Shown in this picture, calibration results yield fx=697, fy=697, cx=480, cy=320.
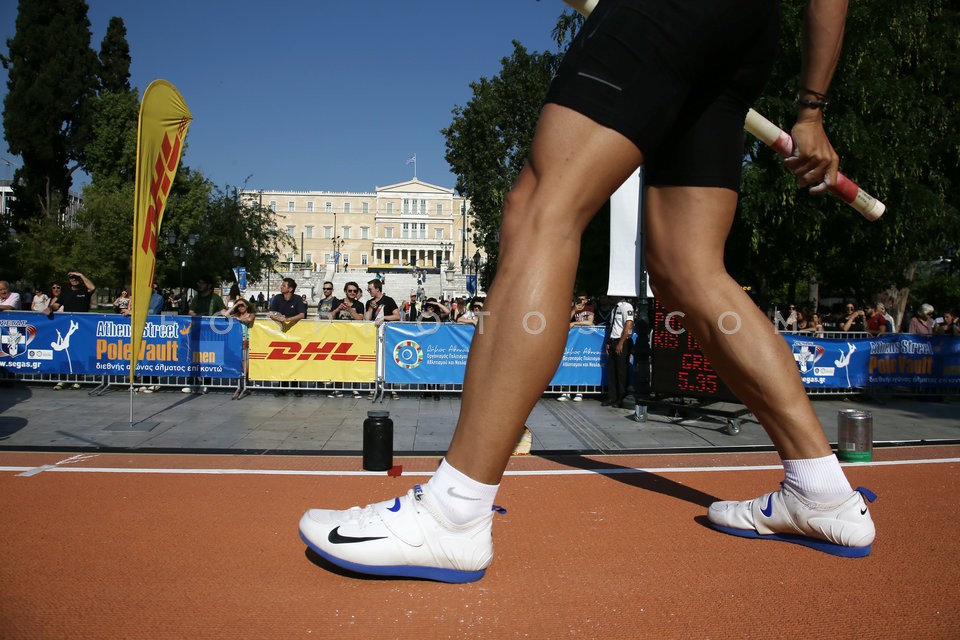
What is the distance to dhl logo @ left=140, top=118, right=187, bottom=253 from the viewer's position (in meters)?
7.14

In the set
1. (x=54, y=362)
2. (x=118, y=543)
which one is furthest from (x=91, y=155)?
(x=118, y=543)

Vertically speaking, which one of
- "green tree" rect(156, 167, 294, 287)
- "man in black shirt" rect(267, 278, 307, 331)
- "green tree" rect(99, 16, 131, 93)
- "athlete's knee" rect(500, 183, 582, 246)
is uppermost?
"green tree" rect(99, 16, 131, 93)

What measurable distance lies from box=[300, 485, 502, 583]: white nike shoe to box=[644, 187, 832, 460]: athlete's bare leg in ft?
3.51

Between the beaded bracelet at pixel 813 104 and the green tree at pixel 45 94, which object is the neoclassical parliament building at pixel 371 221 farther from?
the beaded bracelet at pixel 813 104

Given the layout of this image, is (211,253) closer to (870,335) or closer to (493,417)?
(870,335)

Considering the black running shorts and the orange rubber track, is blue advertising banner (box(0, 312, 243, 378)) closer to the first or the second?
the orange rubber track

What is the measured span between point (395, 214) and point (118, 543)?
143 m

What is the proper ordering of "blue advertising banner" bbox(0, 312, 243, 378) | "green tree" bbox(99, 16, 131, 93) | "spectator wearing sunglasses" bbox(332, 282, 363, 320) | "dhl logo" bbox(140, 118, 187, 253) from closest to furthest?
"dhl logo" bbox(140, 118, 187, 253), "blue advertising banner" bbox(0, 312, 243, 378), "spectator wearing sunglasses" bbox(332, 282, 363, 320), "green tree" bbox(99, 16, 131, 93)

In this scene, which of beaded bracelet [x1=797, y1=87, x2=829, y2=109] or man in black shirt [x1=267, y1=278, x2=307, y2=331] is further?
man in black shirt [x1=267, y1=278, x2=307, y2=331]

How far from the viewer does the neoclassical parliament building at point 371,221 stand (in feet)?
457

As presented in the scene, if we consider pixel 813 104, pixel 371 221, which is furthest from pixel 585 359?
pixel 371 221

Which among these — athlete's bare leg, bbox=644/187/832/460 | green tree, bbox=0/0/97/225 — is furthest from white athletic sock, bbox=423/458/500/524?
green tree, bbox=0/0/97/225

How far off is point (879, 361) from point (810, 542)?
11.1 meters

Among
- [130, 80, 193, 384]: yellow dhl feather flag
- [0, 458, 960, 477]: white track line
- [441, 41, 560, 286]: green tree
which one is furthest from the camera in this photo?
[441, 41, 560, 286]: green tree
